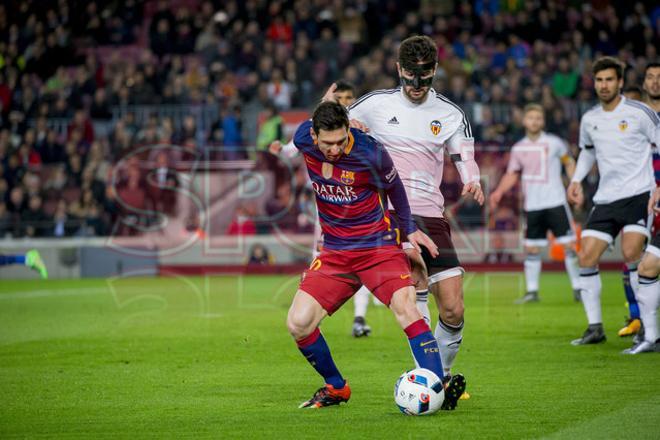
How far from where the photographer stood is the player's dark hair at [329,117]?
6.68 metres

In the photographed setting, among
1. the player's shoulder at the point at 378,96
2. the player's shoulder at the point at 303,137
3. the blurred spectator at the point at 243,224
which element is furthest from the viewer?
the blurred spectator at the point at 243,224

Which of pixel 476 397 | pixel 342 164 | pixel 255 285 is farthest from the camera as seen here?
pixel 255 285

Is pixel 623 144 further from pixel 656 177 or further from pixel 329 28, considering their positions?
pixel 329 28

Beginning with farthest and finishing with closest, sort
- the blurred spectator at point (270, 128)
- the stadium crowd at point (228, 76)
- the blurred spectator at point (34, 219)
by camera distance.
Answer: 1. the blurred spectator at point (34, 219)
2. the stadium crowd at point (228, 76)
3. the blurred spectator at point (270, 128)

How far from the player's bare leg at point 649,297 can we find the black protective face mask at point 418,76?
330 centimetres

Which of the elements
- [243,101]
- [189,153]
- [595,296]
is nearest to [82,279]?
[189,153]

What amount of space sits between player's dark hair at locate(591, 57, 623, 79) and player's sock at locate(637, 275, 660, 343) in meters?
1.93

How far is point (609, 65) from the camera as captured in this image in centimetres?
954

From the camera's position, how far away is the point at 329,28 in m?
24.5

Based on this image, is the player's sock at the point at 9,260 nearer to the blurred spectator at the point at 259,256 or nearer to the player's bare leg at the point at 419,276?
the player's bare leg at the point at 419,276

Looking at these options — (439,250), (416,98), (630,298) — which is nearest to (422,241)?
(439,250)

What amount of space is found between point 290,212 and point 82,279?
446 cm

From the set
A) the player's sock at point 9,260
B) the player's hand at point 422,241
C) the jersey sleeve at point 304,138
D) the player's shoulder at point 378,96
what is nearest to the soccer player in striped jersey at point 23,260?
the player's sock at point 9,260

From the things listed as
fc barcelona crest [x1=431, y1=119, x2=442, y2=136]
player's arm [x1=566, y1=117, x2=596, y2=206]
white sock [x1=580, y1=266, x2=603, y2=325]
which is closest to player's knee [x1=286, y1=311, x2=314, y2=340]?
fc barcelona crest [x1=431, y1=119, x2=442, y2=136]
